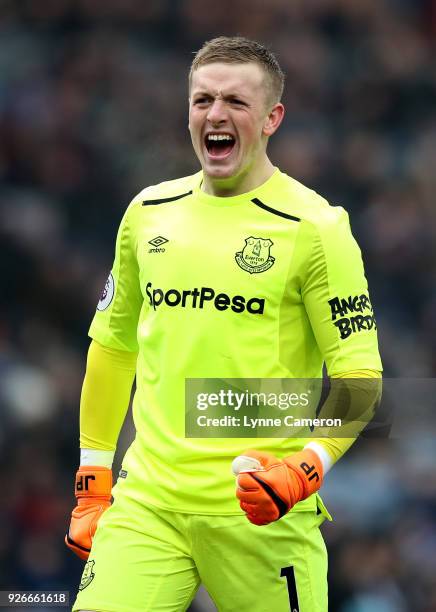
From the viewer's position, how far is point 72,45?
862cm

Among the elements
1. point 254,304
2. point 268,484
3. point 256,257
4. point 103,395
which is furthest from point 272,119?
point 268,484

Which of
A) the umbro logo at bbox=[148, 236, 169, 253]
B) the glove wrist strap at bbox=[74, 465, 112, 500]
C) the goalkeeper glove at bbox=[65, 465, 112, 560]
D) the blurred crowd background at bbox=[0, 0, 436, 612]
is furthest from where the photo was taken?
the blurred crowd background at bbox=[0, 0, 436, 612]

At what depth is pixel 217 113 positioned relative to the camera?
363 centimetres

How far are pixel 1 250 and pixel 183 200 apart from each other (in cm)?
407

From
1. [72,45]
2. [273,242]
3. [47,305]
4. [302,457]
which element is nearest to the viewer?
[302,457]

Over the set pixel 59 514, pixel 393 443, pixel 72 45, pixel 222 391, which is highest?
pixel 72 45

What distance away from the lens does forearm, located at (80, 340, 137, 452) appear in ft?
13.1

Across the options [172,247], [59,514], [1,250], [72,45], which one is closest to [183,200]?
[172,247]

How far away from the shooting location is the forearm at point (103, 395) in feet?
13.1

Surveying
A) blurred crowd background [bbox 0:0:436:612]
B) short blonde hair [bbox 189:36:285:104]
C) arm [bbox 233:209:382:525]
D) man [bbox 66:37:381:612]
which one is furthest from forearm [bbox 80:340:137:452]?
blurred crowd background [bbox 0:0:436:612]

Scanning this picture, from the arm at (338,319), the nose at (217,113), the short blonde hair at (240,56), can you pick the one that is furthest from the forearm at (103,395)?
the short blonde hair at (240,56)

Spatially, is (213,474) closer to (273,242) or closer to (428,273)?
(273,242)

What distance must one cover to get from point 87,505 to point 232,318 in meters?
0.87

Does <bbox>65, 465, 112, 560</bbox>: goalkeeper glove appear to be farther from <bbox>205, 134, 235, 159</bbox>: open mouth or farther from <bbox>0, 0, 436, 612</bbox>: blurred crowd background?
Answer: <bbox>0, 0, 436, 612</bbox>: blurred crowd background
